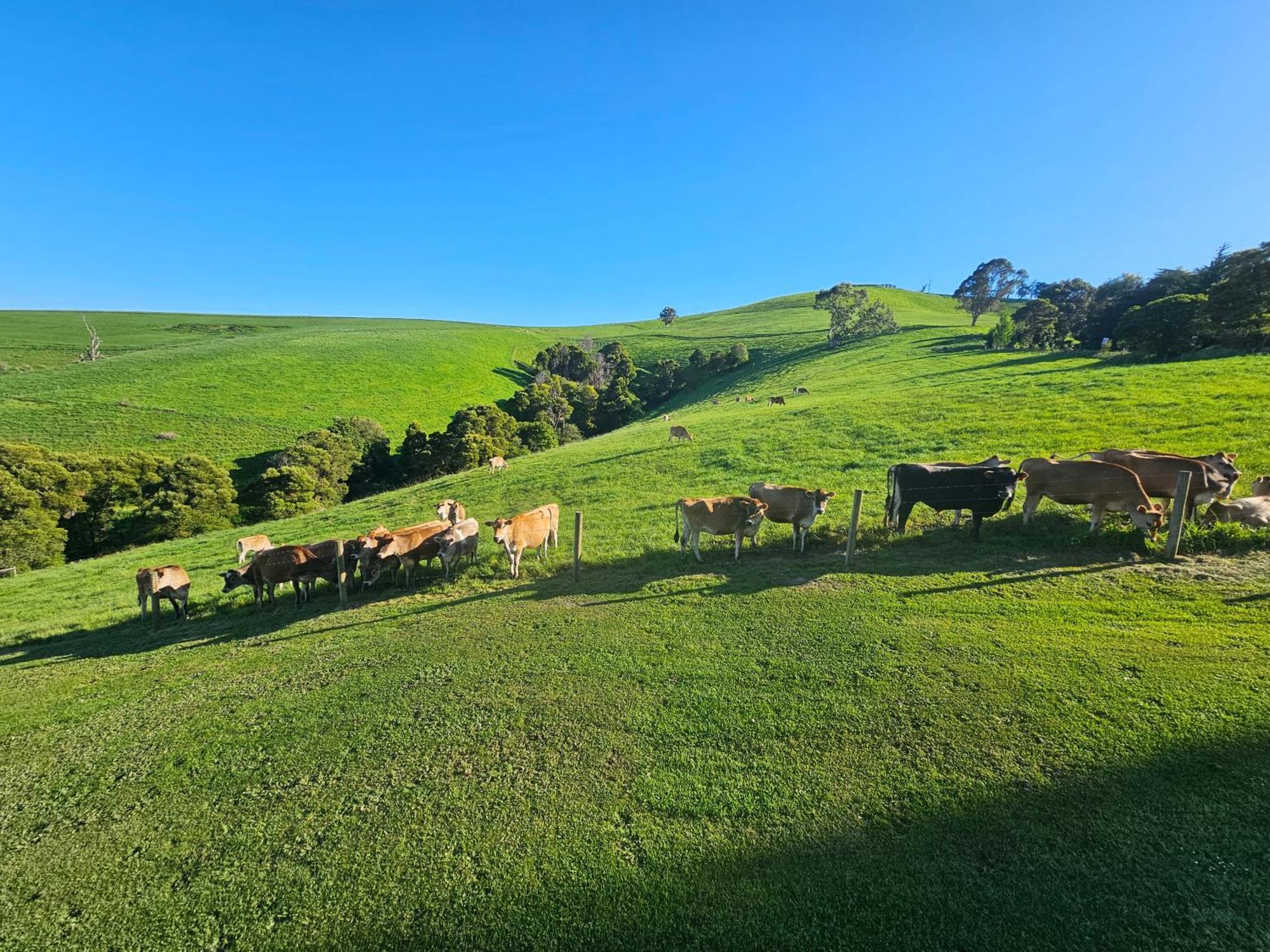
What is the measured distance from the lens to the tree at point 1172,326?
32.1 meters

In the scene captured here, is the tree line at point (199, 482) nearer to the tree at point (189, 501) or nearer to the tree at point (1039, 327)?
the tree at point (189, 501)

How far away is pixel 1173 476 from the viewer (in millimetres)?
10570

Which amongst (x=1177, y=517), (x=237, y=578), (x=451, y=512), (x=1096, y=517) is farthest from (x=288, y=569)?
(x=1177, y=517)

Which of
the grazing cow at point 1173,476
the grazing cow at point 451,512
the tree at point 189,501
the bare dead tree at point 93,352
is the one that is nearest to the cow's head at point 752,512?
the grazing cow at point 1173,476

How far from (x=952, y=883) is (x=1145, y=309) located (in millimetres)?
46811

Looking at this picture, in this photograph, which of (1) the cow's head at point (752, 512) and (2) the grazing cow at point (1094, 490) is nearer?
(2) the grazing cow at point (1094, 490)

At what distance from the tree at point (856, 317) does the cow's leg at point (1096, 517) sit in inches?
2455

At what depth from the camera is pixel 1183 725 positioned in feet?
16.6

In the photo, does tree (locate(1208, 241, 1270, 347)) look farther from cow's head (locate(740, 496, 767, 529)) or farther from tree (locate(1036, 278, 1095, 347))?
cow's head (locate(740, 496, 767, 529))

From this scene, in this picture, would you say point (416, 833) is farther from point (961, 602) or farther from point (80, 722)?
point (961, 602)

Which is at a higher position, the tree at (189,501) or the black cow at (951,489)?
the black cow at (951,489)

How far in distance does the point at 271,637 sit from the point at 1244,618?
598 inches

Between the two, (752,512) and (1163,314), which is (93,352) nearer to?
(752,512)

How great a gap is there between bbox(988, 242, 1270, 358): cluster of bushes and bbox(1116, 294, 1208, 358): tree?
0.04 metres
